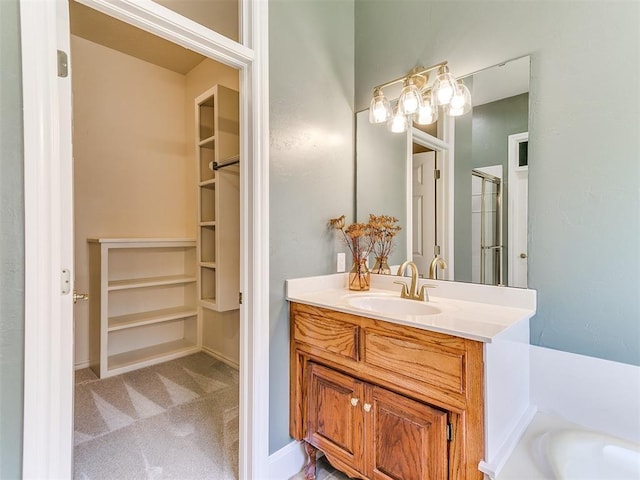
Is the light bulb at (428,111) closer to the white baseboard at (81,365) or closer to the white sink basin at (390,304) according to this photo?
the white sink basin at (390,304)

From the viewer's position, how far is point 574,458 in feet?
3.37

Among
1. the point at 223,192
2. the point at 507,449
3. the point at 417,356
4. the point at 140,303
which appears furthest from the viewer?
the point at 140,303

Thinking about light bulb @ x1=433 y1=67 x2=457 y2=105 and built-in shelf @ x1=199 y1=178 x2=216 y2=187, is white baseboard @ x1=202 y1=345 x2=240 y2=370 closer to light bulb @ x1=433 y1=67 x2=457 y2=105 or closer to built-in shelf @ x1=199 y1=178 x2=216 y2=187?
built-in shelf @ x1=199 y1=178 x2=216 y2=187

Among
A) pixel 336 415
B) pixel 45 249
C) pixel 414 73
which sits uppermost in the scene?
pixel 414 73

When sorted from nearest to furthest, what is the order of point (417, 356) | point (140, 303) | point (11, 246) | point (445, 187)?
point (11, 246) → point (417, 356) → point (445, 187) → point (140, 303)

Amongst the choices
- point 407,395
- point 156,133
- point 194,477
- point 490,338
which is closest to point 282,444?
point 194,477

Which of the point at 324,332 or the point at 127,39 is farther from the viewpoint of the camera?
the point at 127,39

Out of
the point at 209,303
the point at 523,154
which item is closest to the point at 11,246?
the point at 523,154

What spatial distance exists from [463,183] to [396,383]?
3.38 feet

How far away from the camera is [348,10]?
2025 millimetres

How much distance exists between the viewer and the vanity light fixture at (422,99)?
156 cm

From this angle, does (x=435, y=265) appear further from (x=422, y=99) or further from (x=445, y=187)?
(x=422, y=99)

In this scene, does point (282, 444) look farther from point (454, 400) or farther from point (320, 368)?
point (454, 400)

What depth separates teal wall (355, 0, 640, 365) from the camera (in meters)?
1.18
